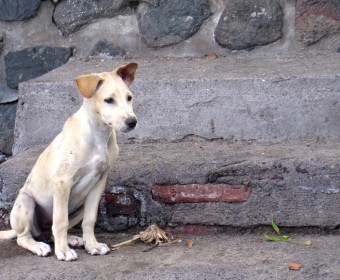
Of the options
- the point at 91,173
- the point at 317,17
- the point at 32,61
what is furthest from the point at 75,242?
the point at 317,17

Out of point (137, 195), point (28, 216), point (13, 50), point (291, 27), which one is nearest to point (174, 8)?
point (291, 27)

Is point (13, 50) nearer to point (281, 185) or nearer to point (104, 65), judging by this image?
point (104, 65)

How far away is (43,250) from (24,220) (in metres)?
0.17

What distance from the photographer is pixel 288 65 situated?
4492 mm

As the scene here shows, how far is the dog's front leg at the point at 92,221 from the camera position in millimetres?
3592

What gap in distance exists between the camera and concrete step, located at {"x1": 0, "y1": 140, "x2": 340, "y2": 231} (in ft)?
12.2

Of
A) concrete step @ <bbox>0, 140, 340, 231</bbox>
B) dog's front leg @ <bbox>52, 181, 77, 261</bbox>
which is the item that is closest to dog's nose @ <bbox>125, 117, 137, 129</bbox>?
dog's front leg @ <bbox>52, 181, 77, 261</bbox>

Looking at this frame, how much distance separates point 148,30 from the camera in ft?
16.2

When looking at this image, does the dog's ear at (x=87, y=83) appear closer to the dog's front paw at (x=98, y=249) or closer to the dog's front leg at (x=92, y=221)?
the dog's front leg at (x=92, y=221)

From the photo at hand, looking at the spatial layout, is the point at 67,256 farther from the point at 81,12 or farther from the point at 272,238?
the point at 81,12

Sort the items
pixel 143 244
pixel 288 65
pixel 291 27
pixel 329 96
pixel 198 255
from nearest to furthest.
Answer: pixel 198 255, pixel 143 244, pixel 329 96, pixel 288 65, pixel 291 27

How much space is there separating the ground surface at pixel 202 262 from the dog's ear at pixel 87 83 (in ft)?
2.36

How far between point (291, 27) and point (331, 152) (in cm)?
117

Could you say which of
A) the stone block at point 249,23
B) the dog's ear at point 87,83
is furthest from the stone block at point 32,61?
the dog's ear at point 87,83
